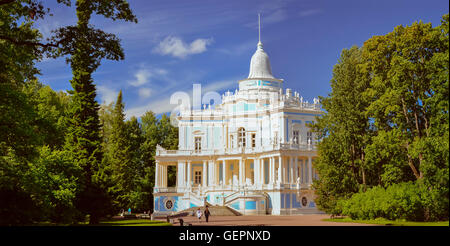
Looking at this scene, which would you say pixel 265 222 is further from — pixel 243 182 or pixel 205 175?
pixel 205 175

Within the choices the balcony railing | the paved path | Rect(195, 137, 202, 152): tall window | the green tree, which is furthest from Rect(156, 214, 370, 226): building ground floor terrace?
Rect(195, 137, 202, 152): tall window

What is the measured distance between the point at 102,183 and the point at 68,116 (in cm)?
583

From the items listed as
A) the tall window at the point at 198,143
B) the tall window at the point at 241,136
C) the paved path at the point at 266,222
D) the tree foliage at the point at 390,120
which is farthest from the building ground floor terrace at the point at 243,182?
the tree foliage at the point at 390,120

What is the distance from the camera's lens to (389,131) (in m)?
28.8

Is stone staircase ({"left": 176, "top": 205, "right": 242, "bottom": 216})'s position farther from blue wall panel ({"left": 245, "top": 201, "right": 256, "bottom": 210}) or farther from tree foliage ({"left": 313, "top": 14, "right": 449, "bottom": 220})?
tree foliage ({"left": 313, "top": 14, "right": 449, "bottom": 220})

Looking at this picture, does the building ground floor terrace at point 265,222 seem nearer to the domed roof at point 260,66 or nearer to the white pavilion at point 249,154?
the white pavilion at point 249,154

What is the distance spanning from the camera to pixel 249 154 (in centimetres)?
5247

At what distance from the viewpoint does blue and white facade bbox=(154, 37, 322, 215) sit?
154 feet

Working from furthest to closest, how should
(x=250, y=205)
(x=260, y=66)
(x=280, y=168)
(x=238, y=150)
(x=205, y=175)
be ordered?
(x=260, y=66), (x=205, y=175), (x=238, y=150), (x=280, y=168), (x=250, y=205)

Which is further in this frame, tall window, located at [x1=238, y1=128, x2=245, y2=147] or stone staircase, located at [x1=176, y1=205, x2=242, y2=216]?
tall window, located at [x1=238, y1=128, x2=245, y2=147]

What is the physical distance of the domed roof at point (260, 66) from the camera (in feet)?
193

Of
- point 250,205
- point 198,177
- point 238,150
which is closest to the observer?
point 250,205

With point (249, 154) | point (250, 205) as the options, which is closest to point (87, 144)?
point (250, 205)

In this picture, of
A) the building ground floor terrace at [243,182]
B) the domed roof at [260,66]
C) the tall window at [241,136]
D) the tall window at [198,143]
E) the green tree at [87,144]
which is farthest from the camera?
the domed roof at [260,66]
